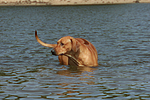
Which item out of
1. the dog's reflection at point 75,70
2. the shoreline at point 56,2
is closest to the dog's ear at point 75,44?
the dog's reflection at point 75,70

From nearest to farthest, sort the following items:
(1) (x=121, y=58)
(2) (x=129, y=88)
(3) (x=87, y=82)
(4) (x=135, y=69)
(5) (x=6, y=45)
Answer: (2) (x=129, y=88) → (3) (x=87, y=82) → (4) (x=135, y=69) → (1) (x=121, y=58) → (5) (x=6, y=45)

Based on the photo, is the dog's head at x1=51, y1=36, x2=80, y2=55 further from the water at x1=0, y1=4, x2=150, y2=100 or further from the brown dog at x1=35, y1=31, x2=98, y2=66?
the water at x1=0, y1=4, x2=150, y2=100

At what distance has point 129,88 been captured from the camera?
11.8 m

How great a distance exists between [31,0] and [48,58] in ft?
481

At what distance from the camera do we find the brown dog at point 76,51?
578 inches

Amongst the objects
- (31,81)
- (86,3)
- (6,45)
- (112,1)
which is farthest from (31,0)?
(31,81)

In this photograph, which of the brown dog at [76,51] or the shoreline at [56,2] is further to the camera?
the shoreline at [56,2]

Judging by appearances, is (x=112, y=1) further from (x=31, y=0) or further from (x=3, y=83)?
(x=3, y=83)

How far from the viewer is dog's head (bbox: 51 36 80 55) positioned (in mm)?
14609

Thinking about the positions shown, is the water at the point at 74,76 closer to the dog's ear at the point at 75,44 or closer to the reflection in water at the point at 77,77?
the reflection in water at the point at 77,77

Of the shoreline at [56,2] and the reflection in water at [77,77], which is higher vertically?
the shoreline at [56,2]

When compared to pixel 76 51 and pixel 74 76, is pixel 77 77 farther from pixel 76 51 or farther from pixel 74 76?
pixel 76 51

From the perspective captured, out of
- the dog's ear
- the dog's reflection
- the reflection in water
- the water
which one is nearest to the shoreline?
the water

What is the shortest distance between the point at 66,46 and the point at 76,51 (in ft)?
1.60
